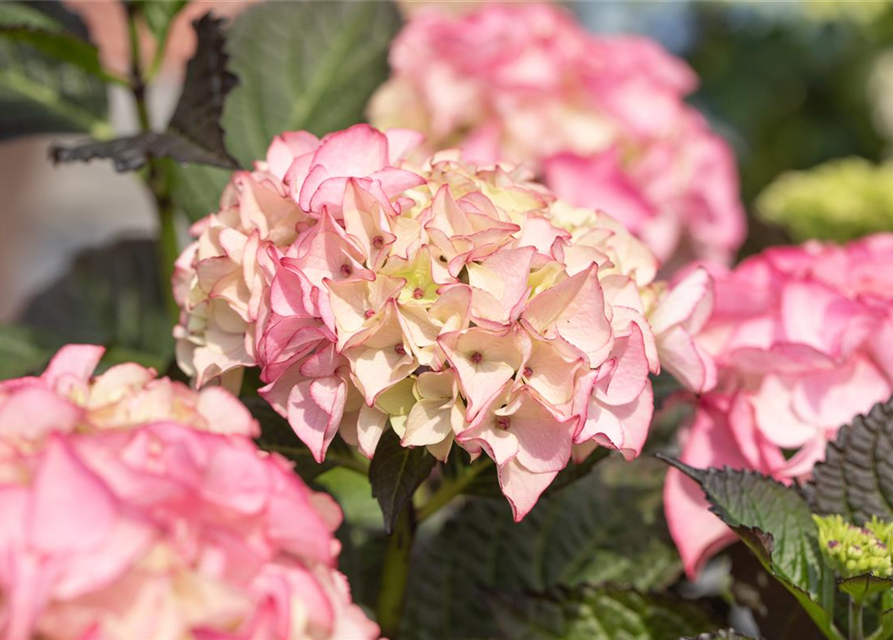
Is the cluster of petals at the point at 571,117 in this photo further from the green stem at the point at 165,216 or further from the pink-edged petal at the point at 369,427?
the pink-edged petal at the point at 369,427

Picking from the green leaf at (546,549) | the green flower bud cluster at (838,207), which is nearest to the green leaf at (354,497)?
the green leaf at (546,549)

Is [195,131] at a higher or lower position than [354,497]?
higher

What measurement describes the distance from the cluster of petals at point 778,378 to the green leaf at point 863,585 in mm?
83

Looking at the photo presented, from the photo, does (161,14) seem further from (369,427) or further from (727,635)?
(727,635)

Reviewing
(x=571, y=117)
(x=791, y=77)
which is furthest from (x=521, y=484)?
(x=791, y=77)

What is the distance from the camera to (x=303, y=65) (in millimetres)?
643

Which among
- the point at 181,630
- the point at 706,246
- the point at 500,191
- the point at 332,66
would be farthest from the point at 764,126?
the point at 181,630

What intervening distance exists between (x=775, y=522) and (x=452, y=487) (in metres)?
0.13

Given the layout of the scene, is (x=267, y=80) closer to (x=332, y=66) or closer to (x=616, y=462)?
(x=332, y=66)

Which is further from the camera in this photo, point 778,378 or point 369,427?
point 778,378

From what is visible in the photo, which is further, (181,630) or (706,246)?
(706,246)

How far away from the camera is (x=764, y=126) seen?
237cm

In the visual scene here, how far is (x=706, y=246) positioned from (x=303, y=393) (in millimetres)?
552

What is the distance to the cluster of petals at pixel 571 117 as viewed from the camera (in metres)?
0.78
